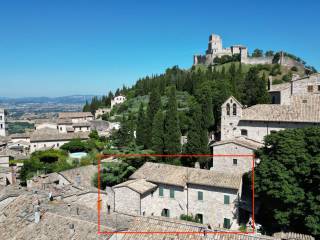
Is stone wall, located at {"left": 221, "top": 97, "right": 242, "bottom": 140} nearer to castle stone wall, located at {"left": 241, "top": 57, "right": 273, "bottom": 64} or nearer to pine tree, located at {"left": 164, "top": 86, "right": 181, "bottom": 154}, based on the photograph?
pine tree, located at {"left": 164, "top": 86, "right": 181, "bottom": 154}

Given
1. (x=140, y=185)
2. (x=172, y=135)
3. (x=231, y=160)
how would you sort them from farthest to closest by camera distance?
1. (x=172, y=135)
2. (x=231, y=160)
3. (x=140, y=185)

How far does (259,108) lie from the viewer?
109 ft

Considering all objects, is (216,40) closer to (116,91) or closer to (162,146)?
(116,91)

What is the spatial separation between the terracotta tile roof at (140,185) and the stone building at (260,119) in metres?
7.53

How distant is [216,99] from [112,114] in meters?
56.2

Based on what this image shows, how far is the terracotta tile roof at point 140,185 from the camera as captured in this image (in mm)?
24922

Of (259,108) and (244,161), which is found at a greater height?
(259,108)

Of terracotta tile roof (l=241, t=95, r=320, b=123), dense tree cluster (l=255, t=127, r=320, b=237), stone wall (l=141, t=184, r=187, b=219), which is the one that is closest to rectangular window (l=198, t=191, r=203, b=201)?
stone wall (l=141, t=184, r=187, b=219)

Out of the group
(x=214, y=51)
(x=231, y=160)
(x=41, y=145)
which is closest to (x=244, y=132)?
(x=231, y=160)

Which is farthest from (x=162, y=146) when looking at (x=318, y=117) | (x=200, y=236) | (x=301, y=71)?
(x=301, y=71)

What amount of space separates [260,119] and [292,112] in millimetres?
3418

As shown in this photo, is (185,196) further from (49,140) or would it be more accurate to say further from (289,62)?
(289,62)

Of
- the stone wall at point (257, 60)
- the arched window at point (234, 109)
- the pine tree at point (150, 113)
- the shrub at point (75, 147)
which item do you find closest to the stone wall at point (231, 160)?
the arched window at point (234, 109)

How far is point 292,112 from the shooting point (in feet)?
102
